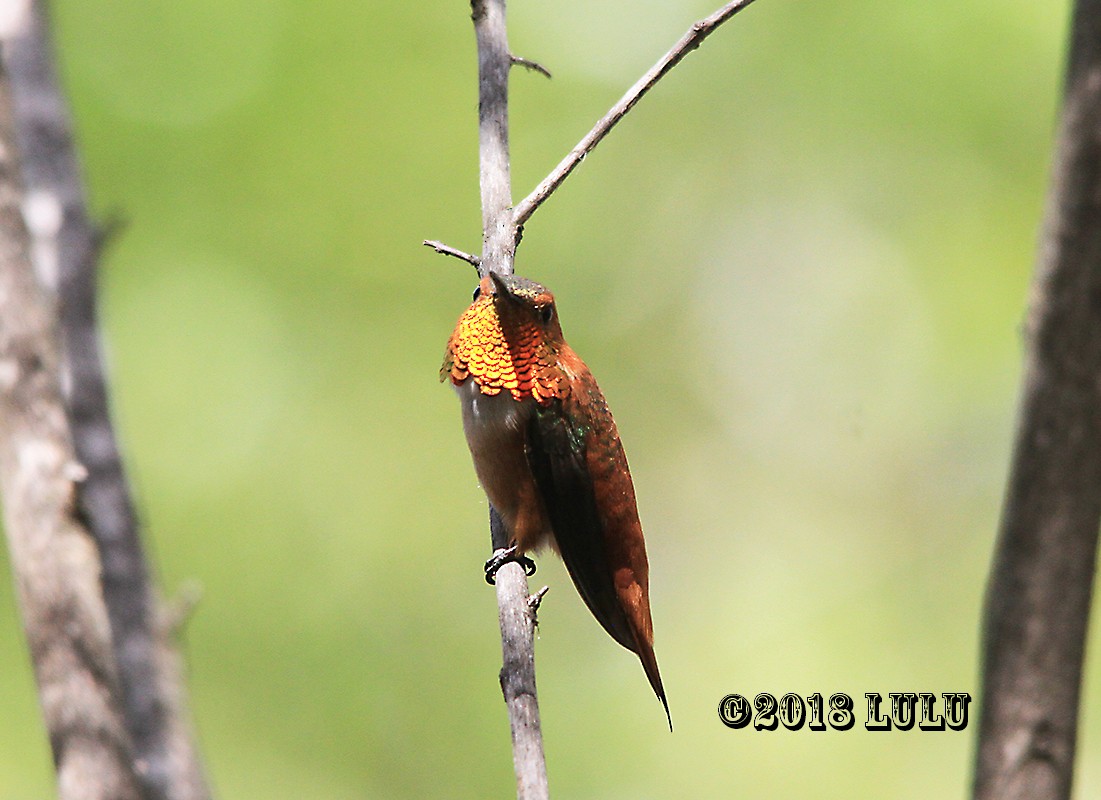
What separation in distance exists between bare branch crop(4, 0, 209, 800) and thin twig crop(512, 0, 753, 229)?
1860 mm

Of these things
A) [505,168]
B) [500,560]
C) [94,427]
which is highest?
[505,168]

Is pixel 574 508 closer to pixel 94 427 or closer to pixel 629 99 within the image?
pixel 629 99

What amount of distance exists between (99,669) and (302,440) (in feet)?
37.3

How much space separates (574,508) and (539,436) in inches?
13.0

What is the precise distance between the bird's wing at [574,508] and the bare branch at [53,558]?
1525 mm

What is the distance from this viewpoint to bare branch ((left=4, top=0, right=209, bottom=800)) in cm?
427

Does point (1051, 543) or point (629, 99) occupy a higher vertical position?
point (629, 99)

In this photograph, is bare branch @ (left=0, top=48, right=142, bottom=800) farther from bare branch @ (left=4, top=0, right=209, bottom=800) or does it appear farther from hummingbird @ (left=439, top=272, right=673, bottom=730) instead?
hummingbird @ (left=439, top=272, right=673, bottom=730)

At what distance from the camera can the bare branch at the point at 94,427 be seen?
4273 mm

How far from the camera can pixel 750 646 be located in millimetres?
12719

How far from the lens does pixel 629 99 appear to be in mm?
3525

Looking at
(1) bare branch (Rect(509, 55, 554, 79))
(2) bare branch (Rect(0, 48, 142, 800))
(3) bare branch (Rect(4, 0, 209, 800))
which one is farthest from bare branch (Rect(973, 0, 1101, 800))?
(3) bare branch (Rect(4, 0, 209, 800))

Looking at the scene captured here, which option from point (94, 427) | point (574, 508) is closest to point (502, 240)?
point (574, 508)

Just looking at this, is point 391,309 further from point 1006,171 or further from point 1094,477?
point 1094,477
